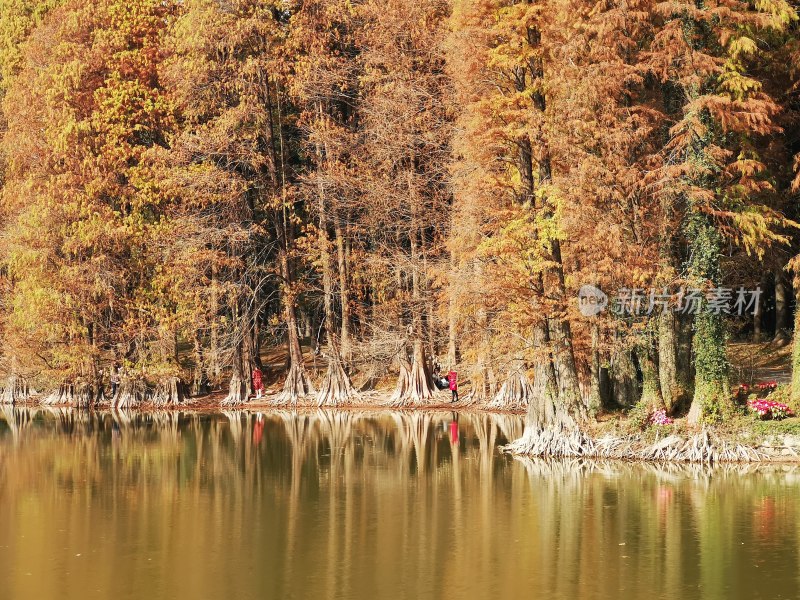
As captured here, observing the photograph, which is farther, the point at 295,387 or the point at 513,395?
the point at 295,387

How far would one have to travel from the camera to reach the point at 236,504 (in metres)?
21.3

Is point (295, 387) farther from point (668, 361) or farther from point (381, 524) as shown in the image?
point (381, 524)

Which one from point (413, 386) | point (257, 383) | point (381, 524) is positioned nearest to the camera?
point (381, 524)

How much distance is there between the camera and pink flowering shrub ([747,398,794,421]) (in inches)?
931

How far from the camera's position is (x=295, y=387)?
39719 mm

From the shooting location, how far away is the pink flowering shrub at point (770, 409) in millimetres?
23656

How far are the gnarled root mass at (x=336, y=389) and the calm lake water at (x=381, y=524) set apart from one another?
9.04 m

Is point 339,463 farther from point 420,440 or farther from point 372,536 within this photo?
point 372,536

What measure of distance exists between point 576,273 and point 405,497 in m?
7.14

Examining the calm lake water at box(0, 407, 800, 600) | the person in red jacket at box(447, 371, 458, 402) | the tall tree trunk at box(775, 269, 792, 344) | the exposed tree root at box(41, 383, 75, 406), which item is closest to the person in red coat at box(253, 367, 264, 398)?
the exposed tree root at box(41, 383, 75, 406)

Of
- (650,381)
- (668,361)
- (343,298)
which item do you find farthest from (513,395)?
(650,381)

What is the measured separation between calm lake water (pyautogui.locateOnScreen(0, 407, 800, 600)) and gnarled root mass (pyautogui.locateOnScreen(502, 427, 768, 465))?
59 centimetres

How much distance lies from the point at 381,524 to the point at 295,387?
20849mm

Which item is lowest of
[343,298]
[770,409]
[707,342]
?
[770,409]
